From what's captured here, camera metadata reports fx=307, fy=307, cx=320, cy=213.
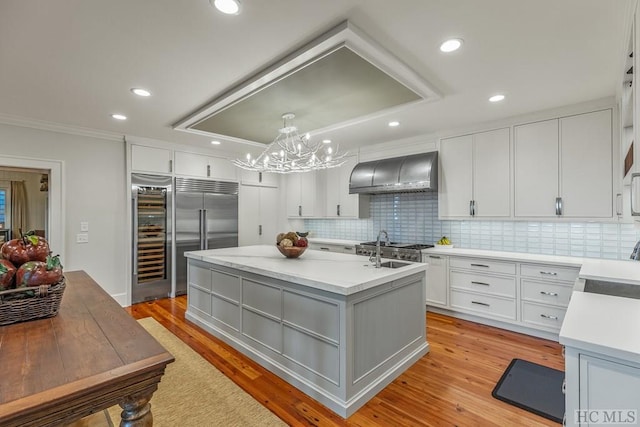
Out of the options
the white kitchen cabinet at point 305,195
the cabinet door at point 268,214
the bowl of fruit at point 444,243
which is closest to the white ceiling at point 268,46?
the bowl of fruit at point 444,243

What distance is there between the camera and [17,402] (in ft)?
2.55

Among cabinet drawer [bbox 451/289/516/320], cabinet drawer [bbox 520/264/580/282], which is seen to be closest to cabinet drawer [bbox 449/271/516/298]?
cabinet drawer [bbox 451/289/516/320]

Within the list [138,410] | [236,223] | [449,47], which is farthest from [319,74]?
[236,223]

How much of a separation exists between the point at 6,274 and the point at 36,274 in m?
0.09

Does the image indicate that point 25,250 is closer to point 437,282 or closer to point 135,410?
point 135,410

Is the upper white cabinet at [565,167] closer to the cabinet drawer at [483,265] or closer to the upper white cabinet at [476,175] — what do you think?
the upper white cabinet at [476,175]

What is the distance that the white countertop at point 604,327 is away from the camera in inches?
43.6

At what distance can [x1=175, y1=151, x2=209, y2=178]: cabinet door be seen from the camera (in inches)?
198

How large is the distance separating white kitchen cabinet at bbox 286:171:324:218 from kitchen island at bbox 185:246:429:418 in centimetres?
266

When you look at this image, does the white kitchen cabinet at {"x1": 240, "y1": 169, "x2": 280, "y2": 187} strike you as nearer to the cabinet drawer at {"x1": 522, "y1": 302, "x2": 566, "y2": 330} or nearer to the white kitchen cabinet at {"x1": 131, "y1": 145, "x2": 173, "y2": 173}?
the white kitchen cabinet at {"x1": 131, "y1": 145, "x2": 173, "y2": 173}

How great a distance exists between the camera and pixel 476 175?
3967 mm

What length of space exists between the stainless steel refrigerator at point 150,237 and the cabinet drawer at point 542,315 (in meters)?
4.94

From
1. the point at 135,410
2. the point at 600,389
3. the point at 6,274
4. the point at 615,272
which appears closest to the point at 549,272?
the point at 615,272

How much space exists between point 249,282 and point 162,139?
3.10 metres
